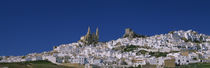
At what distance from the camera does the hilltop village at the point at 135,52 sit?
99.1 m

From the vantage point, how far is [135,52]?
123438 millimetres

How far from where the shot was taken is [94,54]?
12688 cm

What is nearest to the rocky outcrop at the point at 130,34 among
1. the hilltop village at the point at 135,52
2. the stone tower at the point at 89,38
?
the hilltop village at the point at 135,52

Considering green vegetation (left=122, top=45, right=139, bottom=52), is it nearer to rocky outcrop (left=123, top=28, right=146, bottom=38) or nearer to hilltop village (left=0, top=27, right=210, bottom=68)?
hilltop village (left=0, top=27, right=210, bottom=68)

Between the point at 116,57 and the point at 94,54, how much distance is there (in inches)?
453

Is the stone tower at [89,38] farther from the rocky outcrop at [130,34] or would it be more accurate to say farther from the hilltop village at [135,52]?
the rocky outcrop at [130,34]

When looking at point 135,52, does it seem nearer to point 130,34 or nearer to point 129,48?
point 129,48

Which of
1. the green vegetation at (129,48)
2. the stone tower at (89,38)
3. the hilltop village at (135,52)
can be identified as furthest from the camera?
the stone tower at (89,38)

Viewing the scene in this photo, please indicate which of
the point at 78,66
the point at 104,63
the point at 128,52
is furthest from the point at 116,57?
the point at 78,66

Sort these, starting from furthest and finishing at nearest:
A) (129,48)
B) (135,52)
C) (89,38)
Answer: (89,38)
(129,48)
(135,52)

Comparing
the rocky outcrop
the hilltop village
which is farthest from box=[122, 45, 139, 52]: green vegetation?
the rocky outcrop

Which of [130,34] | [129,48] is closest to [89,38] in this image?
[130,34]

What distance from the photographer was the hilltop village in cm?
9906

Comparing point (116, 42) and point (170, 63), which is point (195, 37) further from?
point (170, 63)
